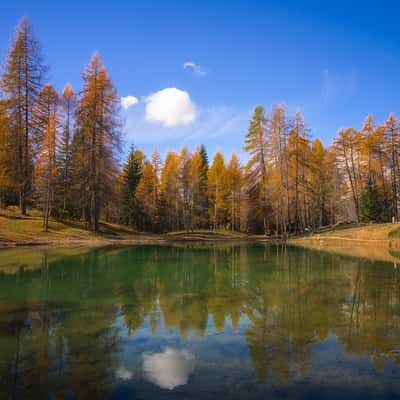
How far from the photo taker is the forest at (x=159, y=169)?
34.8 m

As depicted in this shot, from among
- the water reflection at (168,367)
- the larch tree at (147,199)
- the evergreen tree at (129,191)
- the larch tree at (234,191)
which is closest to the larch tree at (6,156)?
the evergreen tree at (129,191)

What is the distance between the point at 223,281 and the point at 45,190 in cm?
2474

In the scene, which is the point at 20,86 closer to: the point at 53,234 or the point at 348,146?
the point at 53,234

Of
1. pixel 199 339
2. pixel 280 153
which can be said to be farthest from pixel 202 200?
pixel 199 339

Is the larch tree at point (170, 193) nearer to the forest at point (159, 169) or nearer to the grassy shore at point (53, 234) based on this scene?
the forest at point (159, 169)

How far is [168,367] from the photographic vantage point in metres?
5.09

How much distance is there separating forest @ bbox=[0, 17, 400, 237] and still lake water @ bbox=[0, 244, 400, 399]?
A: 906 inches

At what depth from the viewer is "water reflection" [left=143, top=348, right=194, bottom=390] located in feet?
15.2

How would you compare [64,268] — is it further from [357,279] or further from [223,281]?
[357,279]

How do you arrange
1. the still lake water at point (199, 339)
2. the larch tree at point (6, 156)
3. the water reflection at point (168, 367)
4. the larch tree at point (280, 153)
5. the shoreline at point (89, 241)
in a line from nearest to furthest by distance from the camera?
the still lake water at point (199, 339) → the water reflection at point (168, 367) → the shoreline at point (89, 241) → the larch tree at point (6, 156) → the larch tree at point (280, 153)

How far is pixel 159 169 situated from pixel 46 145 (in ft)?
78.4

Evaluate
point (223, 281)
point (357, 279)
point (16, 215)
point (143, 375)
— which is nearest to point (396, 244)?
point (357, 279)

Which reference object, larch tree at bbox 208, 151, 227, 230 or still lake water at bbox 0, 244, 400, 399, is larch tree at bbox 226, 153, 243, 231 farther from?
still lake water at bbox 0, 244, 400, 399

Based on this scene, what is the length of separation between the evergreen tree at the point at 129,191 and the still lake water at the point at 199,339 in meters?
37.4
